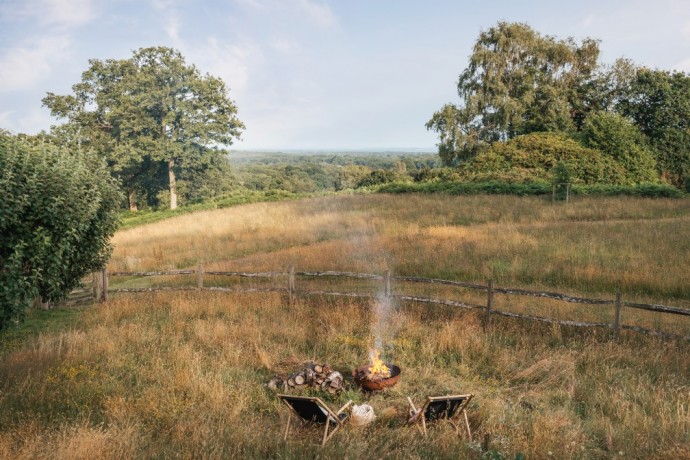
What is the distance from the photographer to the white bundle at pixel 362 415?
19.8ft

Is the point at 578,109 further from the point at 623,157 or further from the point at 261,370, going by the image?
the point at 261,370

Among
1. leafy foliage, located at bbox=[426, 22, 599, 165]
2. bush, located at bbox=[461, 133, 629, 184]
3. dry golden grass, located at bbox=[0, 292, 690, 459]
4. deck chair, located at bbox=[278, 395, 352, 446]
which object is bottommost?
dry golden grass, located at bbox=[0, 292, 690, 459]

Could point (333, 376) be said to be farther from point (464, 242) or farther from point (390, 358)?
point (464, 242)

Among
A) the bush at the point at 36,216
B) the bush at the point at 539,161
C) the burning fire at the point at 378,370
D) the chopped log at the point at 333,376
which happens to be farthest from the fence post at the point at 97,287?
the bush at the point at 539,161

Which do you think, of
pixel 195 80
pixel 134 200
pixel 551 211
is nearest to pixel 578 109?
pixel 551 211

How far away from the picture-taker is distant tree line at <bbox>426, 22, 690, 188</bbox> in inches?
1481

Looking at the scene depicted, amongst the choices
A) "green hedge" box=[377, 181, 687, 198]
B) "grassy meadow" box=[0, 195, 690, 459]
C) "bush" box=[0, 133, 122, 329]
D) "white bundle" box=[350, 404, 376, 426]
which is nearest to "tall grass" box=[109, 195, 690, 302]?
"grassy meadow" box=[0, 195, 690, 459]

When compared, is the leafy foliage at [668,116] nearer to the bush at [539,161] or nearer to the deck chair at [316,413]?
the bush at [539,161]

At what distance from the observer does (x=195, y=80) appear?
42688 mm

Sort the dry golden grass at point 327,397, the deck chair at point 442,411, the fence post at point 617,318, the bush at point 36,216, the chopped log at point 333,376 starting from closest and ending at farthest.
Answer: the dry golden grass at point 327,397 → the deck chair at point 442,411 → the chopped log at point 333,376 → the bush at point 36,216 → the fence post at point 617,318

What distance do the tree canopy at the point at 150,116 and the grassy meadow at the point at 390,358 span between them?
28.0m

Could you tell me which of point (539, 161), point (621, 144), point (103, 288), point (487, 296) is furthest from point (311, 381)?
point (621, 144)

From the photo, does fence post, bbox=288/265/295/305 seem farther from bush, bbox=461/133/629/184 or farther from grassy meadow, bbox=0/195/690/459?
bush, bbox=461/133/629/184

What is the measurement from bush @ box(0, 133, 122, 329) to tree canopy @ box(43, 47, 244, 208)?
1324 inches
